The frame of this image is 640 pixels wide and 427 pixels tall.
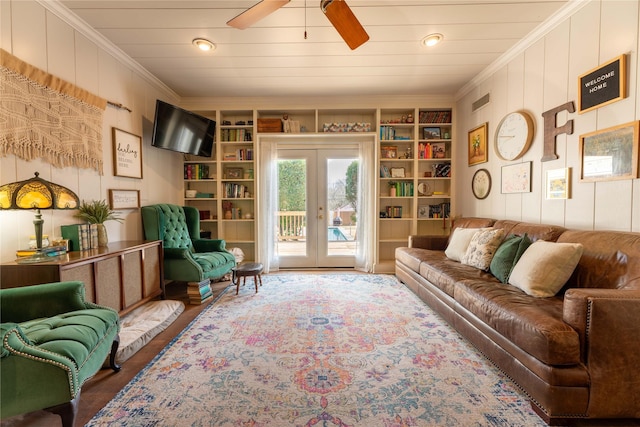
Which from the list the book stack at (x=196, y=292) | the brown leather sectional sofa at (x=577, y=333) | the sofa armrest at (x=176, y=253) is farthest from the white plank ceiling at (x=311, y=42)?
the book stack at (x=196, y=292)

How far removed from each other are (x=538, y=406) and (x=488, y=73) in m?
3.48

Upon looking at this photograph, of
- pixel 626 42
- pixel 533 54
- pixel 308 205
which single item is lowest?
pixel 308 205

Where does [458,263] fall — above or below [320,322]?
above

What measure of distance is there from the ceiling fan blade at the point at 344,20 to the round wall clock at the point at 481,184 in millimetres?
2454

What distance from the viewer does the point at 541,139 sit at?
103 inches

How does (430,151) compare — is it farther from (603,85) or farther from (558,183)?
(603,85)

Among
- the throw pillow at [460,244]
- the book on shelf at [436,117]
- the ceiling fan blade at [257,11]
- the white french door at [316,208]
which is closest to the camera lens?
the ceiling fan blade at [257,11]

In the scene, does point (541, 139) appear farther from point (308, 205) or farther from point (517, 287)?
point (308, 205)

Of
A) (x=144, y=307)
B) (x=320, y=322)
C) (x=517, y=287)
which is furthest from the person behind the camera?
(x=144, y=307)

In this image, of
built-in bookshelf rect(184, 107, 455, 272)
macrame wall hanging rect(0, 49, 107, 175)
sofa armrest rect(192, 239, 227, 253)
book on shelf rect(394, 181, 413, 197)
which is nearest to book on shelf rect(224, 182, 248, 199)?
built-in bookshelf rect(184, 107, 455, 272)

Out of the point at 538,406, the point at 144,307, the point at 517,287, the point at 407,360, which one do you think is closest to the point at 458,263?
the point at 517,287

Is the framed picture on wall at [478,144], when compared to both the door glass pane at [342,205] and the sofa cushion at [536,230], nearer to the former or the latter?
the sofa cushion at [536,230]

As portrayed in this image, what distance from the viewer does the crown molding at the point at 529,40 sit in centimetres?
221

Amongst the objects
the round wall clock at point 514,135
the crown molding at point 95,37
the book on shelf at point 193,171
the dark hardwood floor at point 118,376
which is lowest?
the dark hardwood floor at point 118,376
